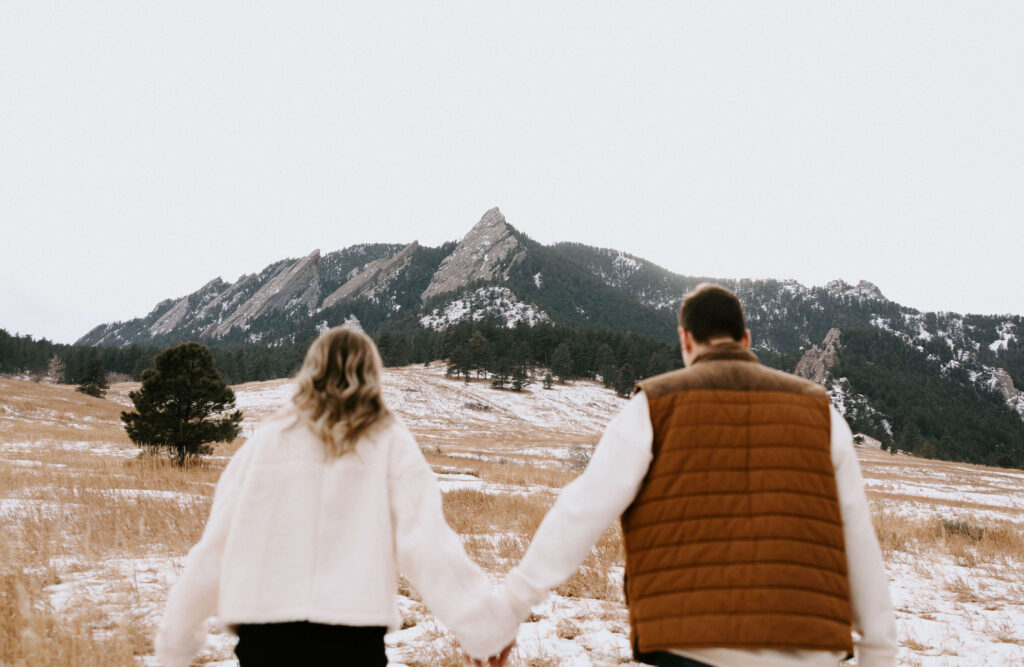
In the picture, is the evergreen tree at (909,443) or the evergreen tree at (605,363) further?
the evergreen tree at (605,363)

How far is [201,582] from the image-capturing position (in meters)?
2.29

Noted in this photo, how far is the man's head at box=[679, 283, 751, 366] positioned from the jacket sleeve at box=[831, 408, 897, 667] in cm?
55

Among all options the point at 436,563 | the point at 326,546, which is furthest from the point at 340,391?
the point at 436,563

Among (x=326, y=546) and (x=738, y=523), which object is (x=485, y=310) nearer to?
(x=326, y=546)

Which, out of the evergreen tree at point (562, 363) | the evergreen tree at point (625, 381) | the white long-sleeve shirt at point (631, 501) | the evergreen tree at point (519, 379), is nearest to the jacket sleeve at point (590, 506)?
the white long-sleeve shirt at point (631, 501)

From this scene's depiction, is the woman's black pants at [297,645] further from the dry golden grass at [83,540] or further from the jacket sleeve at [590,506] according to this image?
the dry golden grass at [83,540]

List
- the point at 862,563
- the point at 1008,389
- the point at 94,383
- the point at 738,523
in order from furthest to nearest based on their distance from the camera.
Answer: the point at 1008,389 < the point at 94,383 < the point at 862,563 < the point at 738,523

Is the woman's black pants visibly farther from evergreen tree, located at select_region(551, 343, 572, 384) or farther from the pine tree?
evergreen tree, located at select_region(551, 343, 572, 384)

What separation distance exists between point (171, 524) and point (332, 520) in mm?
7052

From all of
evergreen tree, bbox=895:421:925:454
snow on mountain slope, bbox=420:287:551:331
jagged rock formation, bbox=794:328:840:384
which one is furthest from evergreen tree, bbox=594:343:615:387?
jagged rock formation, bbox=794:328:840:384

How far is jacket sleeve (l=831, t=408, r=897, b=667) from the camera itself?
2.21 metres

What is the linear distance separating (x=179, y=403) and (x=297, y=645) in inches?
587

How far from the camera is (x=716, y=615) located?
78.8 inches

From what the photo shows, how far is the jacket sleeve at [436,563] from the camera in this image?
232 cm
